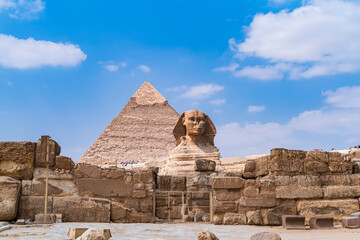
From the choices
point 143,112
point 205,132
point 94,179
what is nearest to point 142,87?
point 143,112

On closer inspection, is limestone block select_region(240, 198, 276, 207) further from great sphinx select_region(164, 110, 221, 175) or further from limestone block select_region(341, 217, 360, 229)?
great sphinx select_region(164, 110, 221, 175)

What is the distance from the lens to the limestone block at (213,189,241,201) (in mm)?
6637

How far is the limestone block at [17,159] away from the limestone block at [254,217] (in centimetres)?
342

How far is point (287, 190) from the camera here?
6.73m

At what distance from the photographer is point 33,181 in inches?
252

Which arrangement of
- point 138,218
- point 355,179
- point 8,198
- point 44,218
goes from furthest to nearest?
point 355,179
point 138,218
point 8,198
point 44,218

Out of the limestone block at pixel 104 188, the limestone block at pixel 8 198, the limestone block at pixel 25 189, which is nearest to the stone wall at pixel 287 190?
the limestone block at pixel 104 188

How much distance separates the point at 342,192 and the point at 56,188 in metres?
4.55

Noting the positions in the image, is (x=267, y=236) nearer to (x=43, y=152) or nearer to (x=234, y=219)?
(x=234, y=219)

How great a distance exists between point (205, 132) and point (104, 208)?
46.0 feet

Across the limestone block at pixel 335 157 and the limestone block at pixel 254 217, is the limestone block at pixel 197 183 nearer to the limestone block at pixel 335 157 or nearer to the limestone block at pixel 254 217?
the limestone block at pixel 254 217

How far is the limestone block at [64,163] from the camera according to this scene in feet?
21.6

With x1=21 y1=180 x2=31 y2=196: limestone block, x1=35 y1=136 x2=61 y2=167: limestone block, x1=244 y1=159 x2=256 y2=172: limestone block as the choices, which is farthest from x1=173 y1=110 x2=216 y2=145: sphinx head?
x1=21 y1=180 x2=31 y2=196: limestone block

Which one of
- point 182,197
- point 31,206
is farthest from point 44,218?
point 182,197
